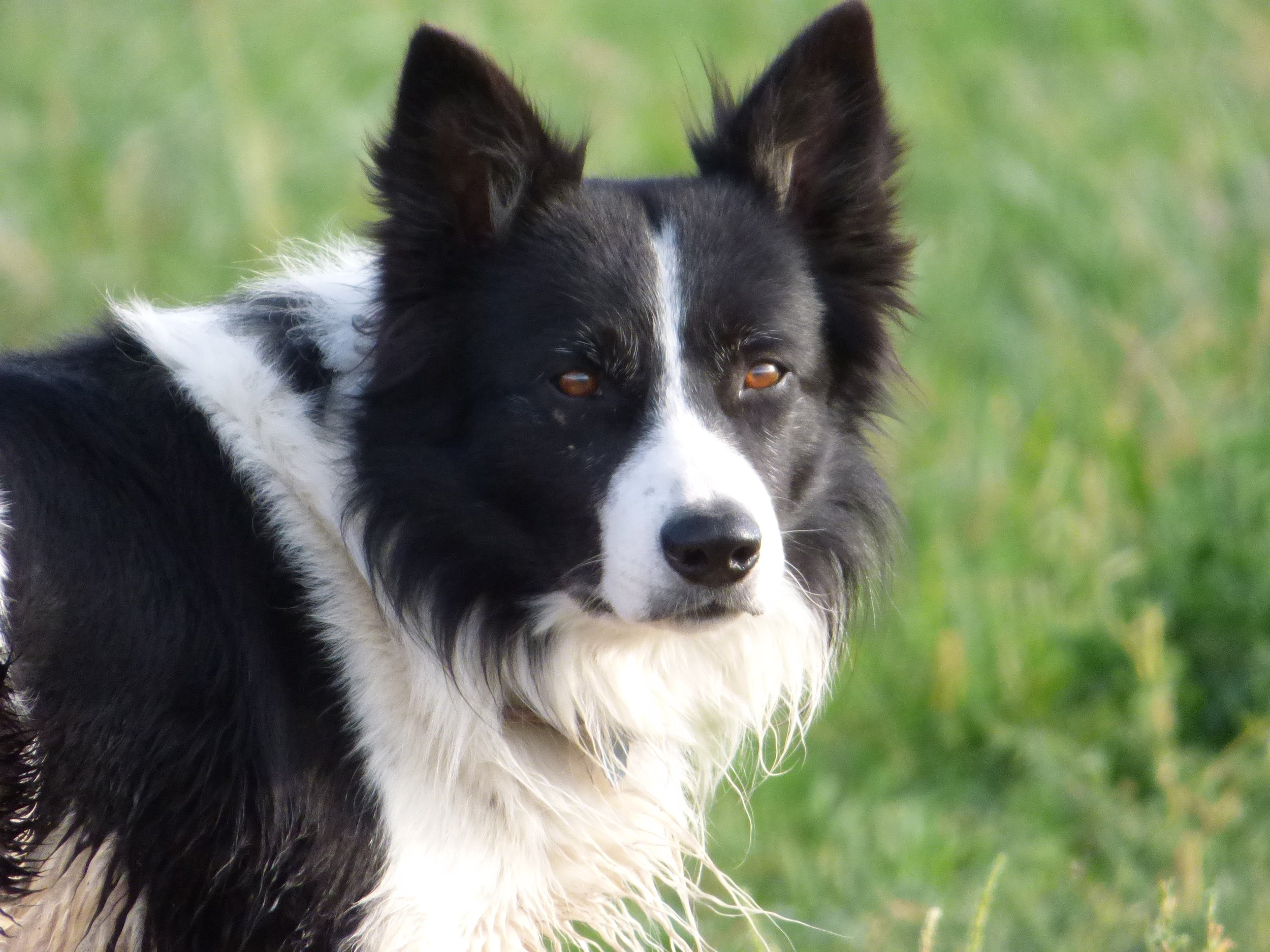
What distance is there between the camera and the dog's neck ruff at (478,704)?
8.80ft

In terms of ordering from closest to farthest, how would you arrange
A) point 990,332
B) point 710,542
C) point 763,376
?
1. point 710,542
2. point 763,376
3. point 990,332

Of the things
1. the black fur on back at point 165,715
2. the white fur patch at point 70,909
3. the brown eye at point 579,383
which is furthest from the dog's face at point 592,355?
the white fur patch at point 70,909

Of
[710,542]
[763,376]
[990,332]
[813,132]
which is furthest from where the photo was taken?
[990,332]

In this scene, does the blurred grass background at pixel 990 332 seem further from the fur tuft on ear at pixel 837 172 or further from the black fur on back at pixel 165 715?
the black fur on back at pixel 165 715

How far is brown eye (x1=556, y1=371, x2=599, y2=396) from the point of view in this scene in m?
2.80

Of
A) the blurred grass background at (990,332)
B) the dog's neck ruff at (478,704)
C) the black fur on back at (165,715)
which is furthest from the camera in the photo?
the blurred grass background at (990,332)

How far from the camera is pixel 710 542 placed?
2537 mm

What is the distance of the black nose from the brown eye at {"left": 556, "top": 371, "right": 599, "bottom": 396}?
0.38 metres

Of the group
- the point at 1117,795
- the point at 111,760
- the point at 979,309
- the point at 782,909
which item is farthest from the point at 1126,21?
the point at 111,760

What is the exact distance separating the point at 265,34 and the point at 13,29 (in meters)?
1.30

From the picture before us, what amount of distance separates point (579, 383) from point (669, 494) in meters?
0.35

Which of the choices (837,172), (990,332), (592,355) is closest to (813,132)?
(837,172)

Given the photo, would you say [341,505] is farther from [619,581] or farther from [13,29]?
[13,29]

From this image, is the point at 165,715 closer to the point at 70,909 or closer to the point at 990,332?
the point at 70,909
